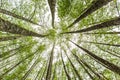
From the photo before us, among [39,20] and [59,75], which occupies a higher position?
[39,20]

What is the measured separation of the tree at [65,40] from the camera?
12266 millimetres

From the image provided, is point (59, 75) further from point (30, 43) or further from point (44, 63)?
point (30, 43)

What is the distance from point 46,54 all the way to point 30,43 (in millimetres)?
2186

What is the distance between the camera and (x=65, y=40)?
21.5 metres

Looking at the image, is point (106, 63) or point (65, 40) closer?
point (106, 63)

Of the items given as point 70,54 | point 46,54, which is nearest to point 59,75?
point 70,54

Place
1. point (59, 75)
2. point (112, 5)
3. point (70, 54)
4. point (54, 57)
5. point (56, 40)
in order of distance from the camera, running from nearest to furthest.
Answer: point (112, 5) → point (59, 75) → point (70, 54) → point (54, 57) → point (56, 40)

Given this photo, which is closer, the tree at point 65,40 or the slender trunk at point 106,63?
the slender trunk at point 106,63

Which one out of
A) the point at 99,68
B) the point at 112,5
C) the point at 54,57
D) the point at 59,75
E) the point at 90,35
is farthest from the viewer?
the point at 54,57

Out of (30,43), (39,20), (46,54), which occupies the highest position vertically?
(39,20)

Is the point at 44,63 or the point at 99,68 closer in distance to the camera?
the point at 99,68

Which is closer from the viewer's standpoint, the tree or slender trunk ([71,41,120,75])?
→ slender trunk ([71,41,120,75])

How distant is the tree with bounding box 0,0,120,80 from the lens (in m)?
12.3

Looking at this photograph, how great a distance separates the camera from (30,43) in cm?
1809
